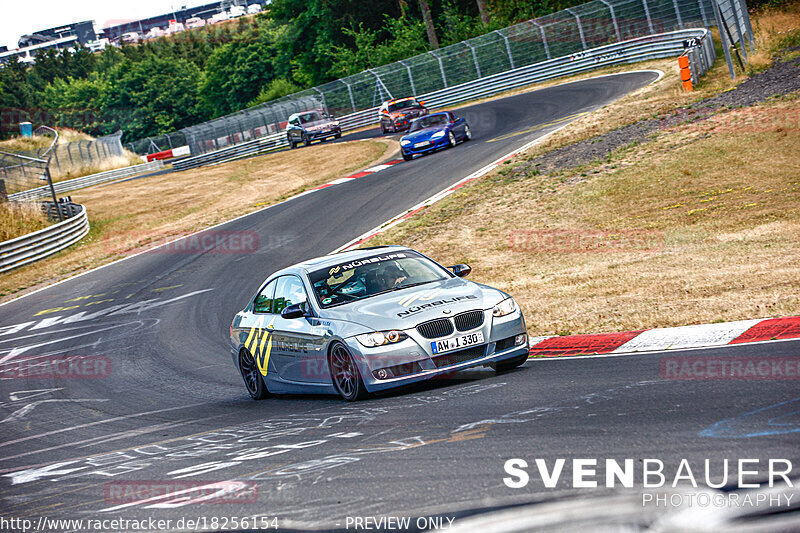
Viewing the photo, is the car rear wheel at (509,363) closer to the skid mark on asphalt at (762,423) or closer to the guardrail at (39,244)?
the skid mark on asphalt at (762,423)

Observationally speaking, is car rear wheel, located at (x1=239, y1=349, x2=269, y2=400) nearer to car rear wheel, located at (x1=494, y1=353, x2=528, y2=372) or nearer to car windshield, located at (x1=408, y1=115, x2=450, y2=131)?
car rear wheel, located at (x1=494, y1=353, x2=528, y2=372)

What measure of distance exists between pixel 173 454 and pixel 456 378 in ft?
9.34

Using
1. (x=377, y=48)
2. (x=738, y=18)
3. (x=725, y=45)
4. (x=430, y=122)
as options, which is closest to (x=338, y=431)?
(x=725, y=45)

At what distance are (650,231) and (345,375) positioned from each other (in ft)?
28.8

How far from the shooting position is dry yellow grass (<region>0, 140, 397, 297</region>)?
27875mm

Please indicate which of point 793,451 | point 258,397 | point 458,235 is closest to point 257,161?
point 458,235

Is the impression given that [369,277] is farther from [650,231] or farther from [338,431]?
[650,231]

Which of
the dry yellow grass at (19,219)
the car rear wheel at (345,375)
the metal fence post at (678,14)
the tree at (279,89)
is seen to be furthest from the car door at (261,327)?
the tree at (279,89)

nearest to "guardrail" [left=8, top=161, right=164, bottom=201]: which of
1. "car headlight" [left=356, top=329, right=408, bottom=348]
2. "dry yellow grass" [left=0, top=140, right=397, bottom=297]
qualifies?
"dry yellow grass" [left=0, top=140, right=397, bottom=297]

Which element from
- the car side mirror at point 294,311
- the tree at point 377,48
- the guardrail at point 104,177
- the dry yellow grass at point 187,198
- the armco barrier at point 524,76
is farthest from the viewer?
the tree at point 377,48

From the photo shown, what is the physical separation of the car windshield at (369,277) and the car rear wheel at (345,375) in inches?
27.1

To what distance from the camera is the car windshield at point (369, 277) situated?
9078 mm

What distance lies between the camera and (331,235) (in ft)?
75.2

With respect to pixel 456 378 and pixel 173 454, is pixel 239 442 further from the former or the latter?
pixel 456 378
